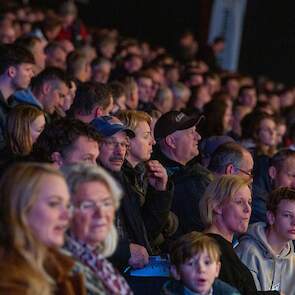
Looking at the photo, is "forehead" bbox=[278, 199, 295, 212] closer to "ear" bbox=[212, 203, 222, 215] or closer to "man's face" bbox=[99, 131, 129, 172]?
"ear" bbox=[212, 203, 222, 215]

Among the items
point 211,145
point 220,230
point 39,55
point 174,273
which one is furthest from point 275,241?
point 39,55

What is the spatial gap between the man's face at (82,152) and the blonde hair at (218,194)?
1.10m

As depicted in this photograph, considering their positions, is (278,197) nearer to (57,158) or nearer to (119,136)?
(119,136)

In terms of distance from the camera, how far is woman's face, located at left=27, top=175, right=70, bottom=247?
5.16 m

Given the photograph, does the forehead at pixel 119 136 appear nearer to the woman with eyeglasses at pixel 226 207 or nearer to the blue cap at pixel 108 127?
the blue cap at pixel 108 127

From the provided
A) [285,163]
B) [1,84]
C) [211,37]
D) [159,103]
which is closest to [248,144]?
[159,103]

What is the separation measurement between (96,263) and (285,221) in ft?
8.61

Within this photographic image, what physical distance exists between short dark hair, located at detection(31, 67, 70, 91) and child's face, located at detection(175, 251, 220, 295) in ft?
12.0

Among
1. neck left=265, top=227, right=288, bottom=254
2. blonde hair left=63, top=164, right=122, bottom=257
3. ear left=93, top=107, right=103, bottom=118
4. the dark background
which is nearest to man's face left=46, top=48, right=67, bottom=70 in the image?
ear left=93, top=107, right=103, bottom=118

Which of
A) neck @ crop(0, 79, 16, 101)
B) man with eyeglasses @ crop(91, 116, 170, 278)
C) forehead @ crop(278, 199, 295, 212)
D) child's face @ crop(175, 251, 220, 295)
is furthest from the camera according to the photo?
neck @ crop(0, 79, 16, 101)

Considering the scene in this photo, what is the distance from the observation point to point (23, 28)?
15.2m

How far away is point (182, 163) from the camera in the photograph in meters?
8.95

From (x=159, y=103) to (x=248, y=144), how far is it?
1.11 meters

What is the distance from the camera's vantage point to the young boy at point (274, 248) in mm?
7809
